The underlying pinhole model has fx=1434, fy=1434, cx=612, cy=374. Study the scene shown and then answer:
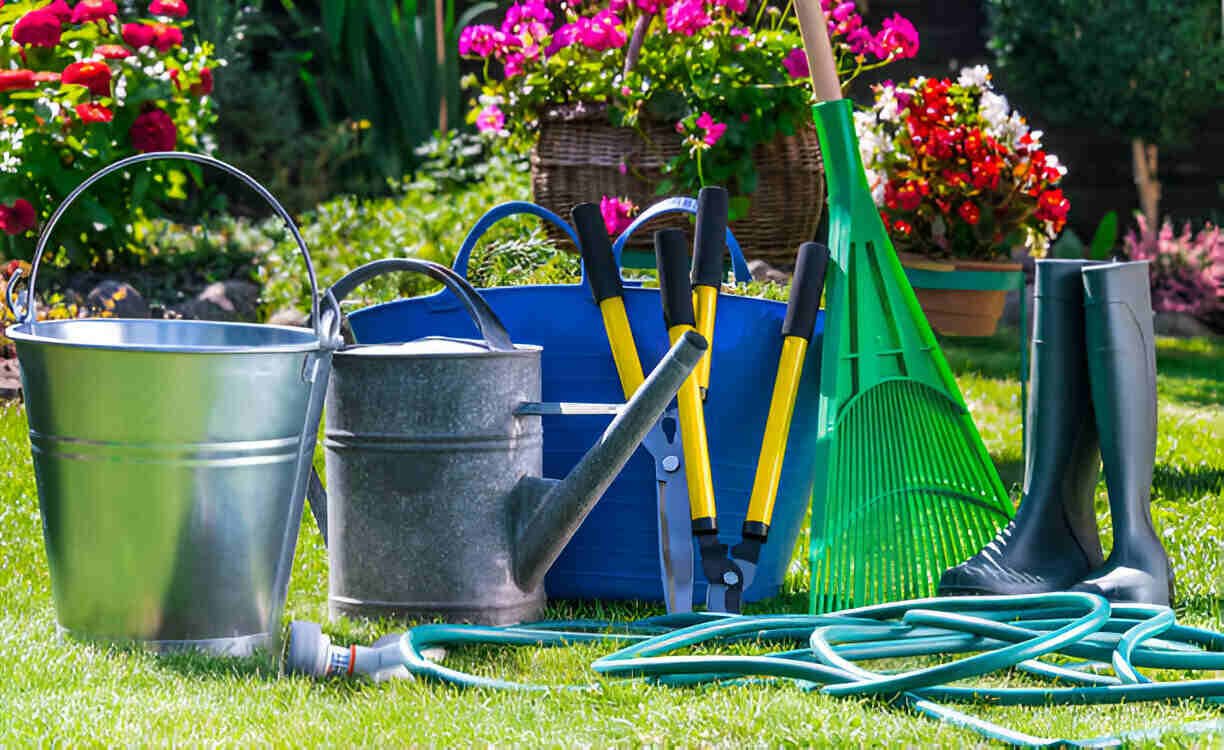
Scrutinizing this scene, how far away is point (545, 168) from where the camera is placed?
11.0ft

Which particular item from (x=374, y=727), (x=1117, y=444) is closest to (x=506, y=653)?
(x=374, y=727)

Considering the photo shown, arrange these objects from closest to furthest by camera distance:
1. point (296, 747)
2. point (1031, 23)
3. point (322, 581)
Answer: point (296, 747) → point (322, 581) → point (1031, 23)

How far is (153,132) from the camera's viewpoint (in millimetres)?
3930

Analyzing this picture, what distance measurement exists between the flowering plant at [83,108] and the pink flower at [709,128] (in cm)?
165

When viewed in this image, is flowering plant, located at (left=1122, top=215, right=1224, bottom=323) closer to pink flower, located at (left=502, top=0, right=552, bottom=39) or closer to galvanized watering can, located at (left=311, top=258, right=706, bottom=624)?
pink flower, located at (left=502, top=0, right=552, bottom=39)

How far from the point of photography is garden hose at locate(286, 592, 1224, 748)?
155 cm

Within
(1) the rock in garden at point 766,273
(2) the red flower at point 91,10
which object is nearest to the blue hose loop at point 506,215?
(1) the rock in garden at point 766,273

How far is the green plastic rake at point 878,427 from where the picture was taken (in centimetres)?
210

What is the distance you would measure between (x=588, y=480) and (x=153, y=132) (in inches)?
100

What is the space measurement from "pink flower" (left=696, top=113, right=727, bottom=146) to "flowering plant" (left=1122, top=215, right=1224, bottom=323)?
125 inches

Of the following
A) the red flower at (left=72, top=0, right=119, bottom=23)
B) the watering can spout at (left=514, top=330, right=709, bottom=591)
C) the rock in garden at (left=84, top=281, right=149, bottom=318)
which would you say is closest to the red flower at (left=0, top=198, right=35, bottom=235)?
the rock in garden at (left=84, top=281, right=149, bottom=318)

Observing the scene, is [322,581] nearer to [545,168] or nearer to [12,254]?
[545,168]

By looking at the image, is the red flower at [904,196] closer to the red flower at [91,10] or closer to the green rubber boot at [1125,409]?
the green rubber boot at [1125,409]

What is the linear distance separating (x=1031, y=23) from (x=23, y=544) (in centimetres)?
501
